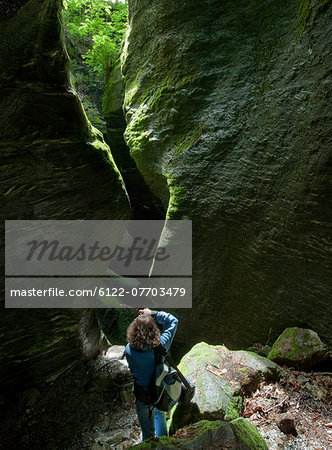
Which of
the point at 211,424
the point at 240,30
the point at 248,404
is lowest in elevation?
the point at 248,404

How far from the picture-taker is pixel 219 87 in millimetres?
5246

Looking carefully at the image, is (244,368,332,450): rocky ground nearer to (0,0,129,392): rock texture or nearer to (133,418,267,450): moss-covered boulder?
(133,418,267,450): moss-covered boulder

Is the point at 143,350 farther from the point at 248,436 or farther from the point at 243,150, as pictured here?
the point at 243,150

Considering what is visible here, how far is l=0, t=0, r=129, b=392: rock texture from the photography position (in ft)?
11.9

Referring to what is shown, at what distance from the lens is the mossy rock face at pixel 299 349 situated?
367 centimetres

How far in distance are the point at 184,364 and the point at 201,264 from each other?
224cm

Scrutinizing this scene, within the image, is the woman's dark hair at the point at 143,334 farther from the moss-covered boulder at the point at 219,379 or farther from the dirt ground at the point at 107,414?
the dirt ground at the point at 107,414

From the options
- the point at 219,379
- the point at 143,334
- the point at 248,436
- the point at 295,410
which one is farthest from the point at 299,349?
the point at 143,334

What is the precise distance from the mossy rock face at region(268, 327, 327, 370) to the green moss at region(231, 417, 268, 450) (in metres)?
1.61

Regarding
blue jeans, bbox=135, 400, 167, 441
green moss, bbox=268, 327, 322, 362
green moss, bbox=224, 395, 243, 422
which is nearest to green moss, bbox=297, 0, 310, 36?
green moss, bbox=268, 327, 322, 362

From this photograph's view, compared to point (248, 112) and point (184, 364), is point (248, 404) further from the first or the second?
point (248, 112)

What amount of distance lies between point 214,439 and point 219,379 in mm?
1146

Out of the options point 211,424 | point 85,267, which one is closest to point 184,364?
point 211,424

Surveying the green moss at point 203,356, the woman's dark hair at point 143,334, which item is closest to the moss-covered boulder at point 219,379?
the green moss at point 203,356
